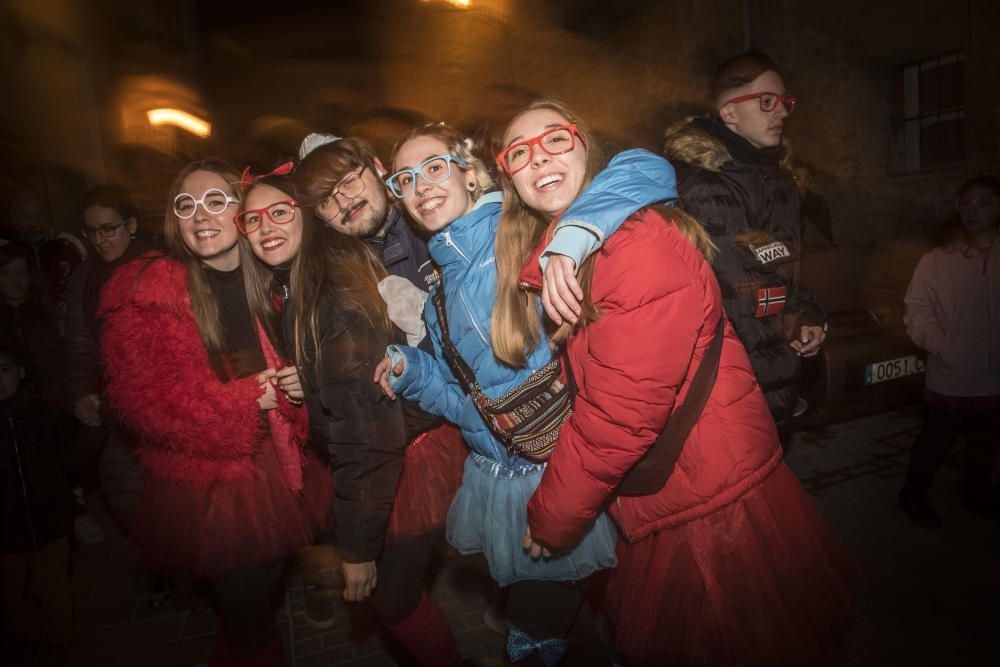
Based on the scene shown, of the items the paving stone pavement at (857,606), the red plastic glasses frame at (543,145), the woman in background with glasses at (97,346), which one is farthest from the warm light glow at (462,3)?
the red plastic glasses frame at (543,145)

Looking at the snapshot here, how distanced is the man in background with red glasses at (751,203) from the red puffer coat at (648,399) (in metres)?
0.98

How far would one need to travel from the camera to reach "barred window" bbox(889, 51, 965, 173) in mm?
7867

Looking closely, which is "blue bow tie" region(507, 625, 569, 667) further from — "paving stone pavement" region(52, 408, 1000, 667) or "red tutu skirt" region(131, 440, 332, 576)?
"red tutu skirt" region(131, 440, 332, 576)

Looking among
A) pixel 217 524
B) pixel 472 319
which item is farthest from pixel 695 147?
pixel 217 524

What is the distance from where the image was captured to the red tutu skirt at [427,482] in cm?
256

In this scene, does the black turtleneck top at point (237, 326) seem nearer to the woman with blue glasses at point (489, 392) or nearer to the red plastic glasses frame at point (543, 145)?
the woman with blue glasses at point (489, 392)

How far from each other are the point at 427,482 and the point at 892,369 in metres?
3.85

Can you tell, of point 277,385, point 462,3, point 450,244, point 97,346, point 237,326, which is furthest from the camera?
point 462,3

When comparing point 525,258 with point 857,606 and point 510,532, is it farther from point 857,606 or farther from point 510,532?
point 857,606

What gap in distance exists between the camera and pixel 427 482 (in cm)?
267

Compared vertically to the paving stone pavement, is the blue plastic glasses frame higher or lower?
higher

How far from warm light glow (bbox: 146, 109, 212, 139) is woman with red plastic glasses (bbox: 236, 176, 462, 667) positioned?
1242cm

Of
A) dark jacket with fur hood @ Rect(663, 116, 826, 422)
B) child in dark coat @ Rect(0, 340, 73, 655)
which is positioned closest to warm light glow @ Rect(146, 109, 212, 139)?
child in dark coat @ Rect(0, 340, 73, 655)

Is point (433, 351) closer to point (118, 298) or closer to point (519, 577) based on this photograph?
point (519, 577)
